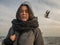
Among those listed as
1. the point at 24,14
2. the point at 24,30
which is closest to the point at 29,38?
the point at 24,30

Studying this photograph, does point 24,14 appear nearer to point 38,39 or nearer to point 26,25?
point 26,25

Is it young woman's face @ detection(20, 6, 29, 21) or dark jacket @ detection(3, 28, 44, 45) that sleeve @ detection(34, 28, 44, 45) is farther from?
young woman's face @ detection(20, 6, 29, 21)

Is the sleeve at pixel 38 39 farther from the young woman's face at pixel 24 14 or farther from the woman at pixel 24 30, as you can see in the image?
the young woman's face at pixel 24 14

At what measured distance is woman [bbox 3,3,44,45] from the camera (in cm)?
345

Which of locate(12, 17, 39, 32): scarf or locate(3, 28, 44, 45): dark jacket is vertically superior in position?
locate(12, 17, 39, 32): scarf

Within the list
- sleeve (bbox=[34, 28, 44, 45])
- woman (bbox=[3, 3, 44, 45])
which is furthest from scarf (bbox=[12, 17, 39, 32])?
sleeve (bbox=[34, 28, 44, 45])

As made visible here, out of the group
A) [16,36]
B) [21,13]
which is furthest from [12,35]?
[21,13]

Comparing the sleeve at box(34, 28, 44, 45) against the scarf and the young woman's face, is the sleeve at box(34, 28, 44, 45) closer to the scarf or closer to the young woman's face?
the scarf

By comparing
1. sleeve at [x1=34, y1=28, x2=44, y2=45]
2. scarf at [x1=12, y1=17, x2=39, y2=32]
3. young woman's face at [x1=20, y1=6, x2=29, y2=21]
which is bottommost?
sleeve at [x1=34, y1=28, x2=44, y2=45]

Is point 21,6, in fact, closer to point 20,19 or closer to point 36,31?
point 20,19

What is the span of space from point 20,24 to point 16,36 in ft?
0.56

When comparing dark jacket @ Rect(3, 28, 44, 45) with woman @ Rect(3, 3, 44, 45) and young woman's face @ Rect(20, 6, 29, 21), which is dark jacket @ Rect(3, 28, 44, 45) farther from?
young woman's face @ Rect(20, 6, 29, 21)

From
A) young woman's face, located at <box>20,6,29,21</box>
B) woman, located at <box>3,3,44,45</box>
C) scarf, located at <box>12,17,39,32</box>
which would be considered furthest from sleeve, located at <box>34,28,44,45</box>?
young woman's face, located at <box>20,6,29,21</box>

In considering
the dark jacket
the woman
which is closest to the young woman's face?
the woman
